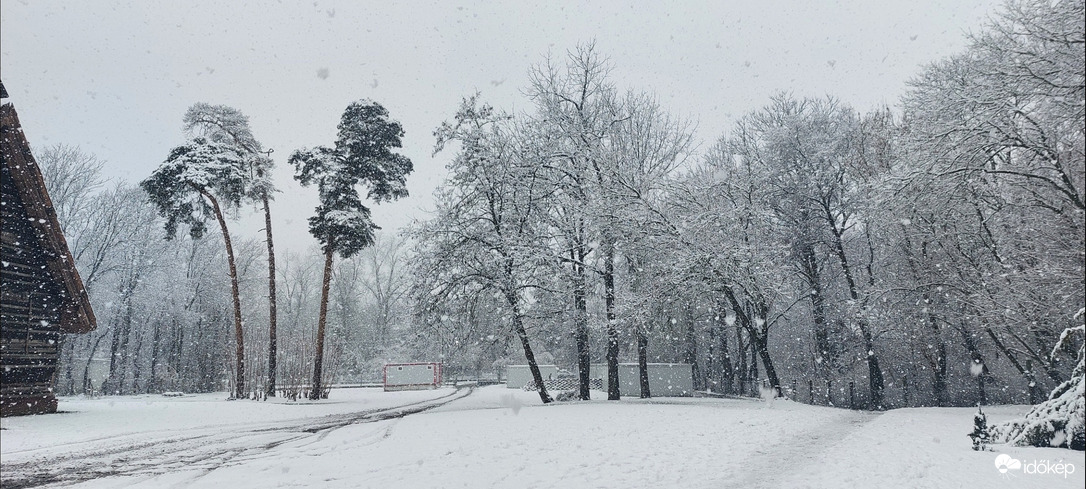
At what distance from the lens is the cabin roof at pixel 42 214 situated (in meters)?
6.92

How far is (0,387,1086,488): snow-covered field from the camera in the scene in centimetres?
750

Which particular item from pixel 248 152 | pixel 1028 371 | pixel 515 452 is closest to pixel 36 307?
pixel 248 152

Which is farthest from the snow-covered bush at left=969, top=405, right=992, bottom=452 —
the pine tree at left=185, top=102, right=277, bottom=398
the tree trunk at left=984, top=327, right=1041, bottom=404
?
the pine tree at left=185, top=102, right=277, bottom=398

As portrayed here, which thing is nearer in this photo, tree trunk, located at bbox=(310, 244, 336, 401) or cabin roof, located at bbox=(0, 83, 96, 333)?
cabin roof, located at bbox=(0, 83, 96, 333)

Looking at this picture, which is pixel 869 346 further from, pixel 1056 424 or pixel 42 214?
pixel 42 214

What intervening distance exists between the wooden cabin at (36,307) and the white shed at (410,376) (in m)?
24.7

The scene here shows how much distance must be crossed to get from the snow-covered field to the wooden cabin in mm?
1229

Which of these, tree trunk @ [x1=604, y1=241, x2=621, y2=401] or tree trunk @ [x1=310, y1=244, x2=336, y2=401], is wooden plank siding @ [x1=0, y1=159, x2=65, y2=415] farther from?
tree trunk @ [x1=604, y1=241, x2=621, y2=401]

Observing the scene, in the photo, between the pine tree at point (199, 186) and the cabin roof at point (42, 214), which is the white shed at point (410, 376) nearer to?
the pine tree at point (199, 186)

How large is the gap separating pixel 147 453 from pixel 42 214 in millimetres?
5262

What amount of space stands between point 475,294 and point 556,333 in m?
5.24

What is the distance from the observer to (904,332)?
25.6 m

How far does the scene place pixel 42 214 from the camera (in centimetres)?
1083

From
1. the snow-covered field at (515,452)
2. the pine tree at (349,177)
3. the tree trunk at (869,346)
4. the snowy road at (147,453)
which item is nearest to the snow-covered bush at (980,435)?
the snow-covered field at (515,452)
